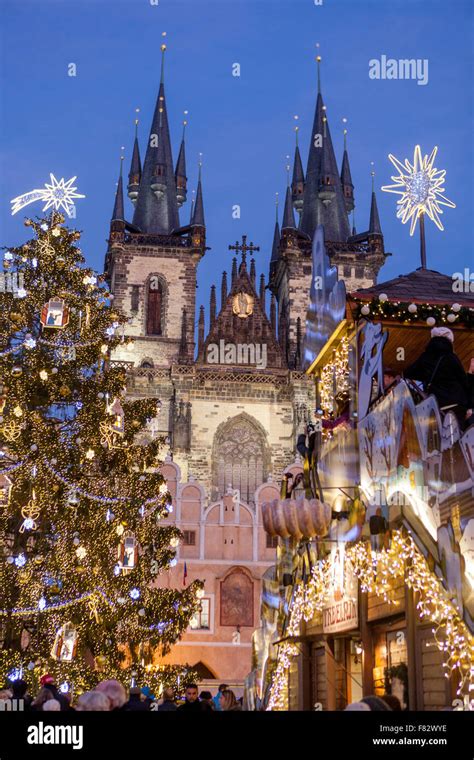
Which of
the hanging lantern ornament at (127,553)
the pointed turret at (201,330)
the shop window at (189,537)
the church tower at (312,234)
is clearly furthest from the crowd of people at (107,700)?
the church tower at (312,234)

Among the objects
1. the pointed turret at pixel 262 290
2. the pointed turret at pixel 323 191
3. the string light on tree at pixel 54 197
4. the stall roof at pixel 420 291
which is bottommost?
the stall roof at pixel 420 291

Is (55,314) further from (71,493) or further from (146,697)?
(146,697)

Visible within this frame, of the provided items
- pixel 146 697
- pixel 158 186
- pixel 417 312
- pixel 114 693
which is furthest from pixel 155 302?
pixel 114 693

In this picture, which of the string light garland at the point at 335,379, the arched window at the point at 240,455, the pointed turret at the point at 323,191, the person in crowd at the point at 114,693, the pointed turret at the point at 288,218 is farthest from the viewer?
the pointed turret at the point at 323,191

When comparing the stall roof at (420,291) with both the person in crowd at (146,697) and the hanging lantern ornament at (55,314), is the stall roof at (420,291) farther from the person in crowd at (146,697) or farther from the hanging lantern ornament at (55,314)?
the person in crowd at (146,697)

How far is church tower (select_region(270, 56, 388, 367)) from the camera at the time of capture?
4481cm

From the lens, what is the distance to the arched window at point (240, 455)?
39.7 metres

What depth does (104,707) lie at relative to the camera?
4.39 metres

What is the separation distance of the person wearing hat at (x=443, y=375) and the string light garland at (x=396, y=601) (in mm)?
1264

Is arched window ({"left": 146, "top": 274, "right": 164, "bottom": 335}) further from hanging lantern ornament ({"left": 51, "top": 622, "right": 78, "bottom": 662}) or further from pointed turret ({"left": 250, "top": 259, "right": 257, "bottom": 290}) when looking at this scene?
hanging lantern ornament ({"left": 51, "top": 622, "right": 78, "bottom": 662})

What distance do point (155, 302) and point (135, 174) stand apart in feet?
31.2

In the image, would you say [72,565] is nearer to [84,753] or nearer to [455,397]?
[455,397]

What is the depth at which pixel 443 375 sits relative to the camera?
7.79 m

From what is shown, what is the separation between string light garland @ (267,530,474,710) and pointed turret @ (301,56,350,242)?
120 feet
